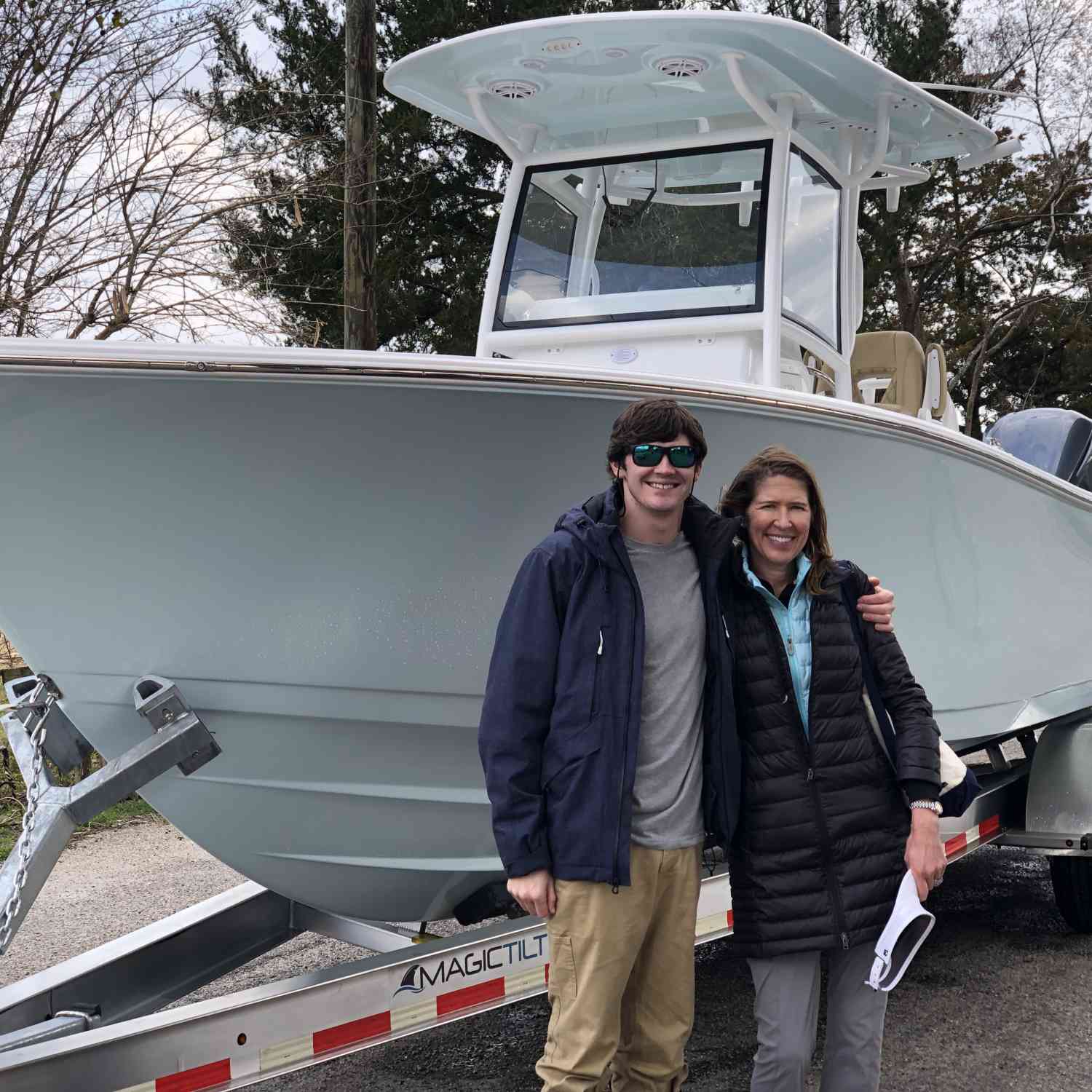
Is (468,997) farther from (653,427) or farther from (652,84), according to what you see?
(652,84)

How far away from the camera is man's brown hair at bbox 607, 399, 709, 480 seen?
7.29 ft

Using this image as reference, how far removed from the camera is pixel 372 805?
3137 millimetres

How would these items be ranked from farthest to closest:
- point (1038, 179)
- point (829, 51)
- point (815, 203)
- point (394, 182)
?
1. point (1038, 179)
2. point (394, 182)
3. point (815, 203)
4. point (829, 51)

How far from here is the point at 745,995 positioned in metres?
4.02

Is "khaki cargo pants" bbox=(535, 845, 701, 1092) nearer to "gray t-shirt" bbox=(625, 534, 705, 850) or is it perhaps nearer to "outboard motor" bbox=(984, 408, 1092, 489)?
"gray t-shirt" bbox=(625, 534, 705, 850)

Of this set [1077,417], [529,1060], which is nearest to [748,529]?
[529,1060]

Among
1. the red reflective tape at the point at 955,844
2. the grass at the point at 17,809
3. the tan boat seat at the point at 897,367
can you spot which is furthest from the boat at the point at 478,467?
the grass at the point at 17,809

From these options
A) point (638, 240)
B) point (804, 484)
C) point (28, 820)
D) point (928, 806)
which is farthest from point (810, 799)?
point (638, 240)

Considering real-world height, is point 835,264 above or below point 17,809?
above

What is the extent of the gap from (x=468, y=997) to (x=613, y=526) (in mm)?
1292

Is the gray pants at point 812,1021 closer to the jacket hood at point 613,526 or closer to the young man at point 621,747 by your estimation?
the young man at point 621,747

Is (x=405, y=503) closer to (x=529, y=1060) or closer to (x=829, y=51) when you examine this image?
(x=529, y=1060)

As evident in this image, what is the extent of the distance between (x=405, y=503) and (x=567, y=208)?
1974 millimetres

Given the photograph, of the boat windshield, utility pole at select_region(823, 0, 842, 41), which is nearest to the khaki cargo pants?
the boat windshield
